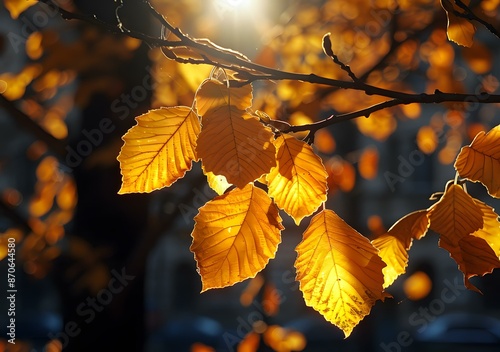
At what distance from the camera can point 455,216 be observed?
0.93 meters

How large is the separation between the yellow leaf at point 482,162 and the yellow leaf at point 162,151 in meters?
0.43

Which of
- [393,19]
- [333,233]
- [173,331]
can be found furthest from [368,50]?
[173,331]

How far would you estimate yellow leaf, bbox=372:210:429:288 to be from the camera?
1031 mm

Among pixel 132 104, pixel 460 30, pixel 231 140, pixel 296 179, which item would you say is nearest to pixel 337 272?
pixel 296 179

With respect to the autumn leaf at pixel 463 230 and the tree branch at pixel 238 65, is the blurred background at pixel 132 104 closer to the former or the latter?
the tree branch at pixel 238 65

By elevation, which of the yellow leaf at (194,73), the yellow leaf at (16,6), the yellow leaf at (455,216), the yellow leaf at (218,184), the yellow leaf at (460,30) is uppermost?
the yellow leaf at (16,6)

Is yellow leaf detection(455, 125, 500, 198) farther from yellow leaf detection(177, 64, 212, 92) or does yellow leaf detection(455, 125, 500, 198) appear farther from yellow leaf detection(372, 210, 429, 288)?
yellow leaf detection(177, 64, 212, 92)

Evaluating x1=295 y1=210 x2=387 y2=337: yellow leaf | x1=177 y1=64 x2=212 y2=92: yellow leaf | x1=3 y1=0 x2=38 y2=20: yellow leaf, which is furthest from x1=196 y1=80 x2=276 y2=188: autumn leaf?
x1=3 y1=0 x2=38 y2=20: yellow leaf

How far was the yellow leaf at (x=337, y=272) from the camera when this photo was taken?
90 centimetres

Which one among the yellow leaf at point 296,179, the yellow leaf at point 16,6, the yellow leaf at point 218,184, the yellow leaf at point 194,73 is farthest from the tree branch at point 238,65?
the yellow leaf at point 16,6

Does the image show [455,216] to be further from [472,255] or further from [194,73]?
[194,73]

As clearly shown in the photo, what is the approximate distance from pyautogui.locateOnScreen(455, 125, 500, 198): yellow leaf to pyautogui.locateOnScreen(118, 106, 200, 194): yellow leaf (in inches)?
17.1

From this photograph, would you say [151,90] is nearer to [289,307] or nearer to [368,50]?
[368,50]

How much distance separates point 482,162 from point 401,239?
19 cm
